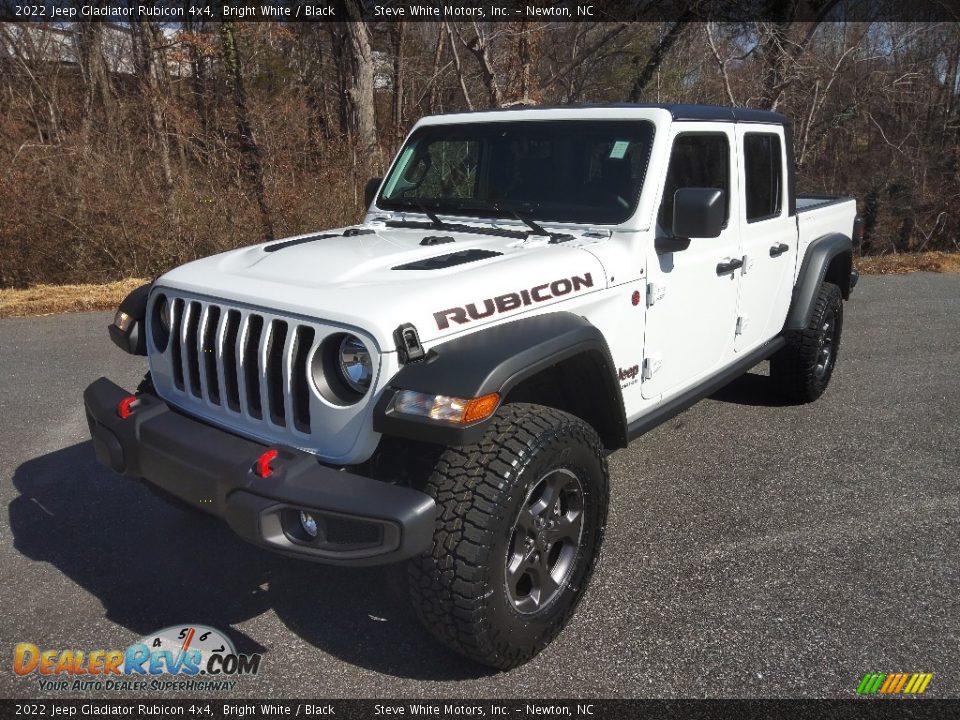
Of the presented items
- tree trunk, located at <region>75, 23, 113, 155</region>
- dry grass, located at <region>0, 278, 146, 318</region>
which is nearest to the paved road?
dry grass, located at <region>0, 278, 146, 318</region>

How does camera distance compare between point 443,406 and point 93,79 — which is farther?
point 93,79

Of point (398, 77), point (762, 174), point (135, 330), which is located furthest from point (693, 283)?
point (398, 77)

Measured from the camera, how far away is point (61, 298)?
341 inches

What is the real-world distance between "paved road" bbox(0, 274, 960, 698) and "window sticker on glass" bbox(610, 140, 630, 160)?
1.68 m

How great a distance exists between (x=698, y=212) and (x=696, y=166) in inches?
25.0

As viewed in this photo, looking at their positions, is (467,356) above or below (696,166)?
below

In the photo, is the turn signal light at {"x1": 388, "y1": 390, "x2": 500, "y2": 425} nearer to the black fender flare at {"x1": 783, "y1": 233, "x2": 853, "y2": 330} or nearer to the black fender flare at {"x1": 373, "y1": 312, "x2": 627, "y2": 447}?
the black fender flare at {"x1": 373, "y1": 312, "x2": 627, "y2": 447}

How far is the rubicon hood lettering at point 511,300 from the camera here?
101 inches

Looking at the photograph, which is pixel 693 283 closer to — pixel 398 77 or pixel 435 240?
pixel 435 240

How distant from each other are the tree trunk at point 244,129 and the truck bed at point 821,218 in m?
6.87

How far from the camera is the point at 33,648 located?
9.11 feet

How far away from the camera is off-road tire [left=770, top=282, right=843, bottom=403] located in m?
4.91

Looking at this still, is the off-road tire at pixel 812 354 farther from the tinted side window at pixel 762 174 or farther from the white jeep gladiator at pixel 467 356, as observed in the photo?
the white jeep gladiator at pixel 467 356

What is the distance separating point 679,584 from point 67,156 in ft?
30.9
